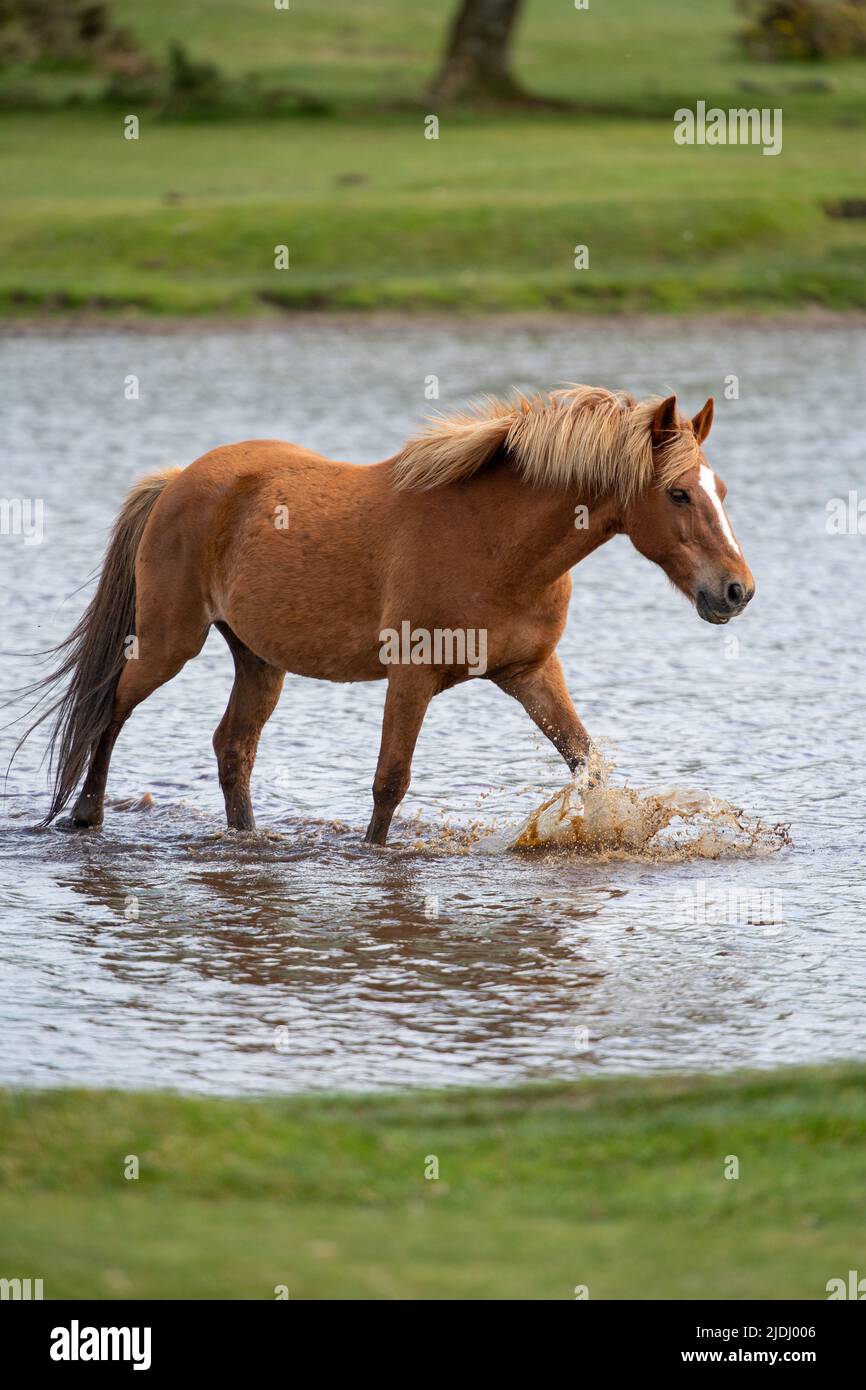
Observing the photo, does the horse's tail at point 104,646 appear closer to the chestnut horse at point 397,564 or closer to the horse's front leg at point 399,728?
the chestnut horse at point 397,564

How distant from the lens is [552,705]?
26.9 feet

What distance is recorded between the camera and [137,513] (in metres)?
9.10

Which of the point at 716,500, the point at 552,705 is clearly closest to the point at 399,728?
the point at 552,705

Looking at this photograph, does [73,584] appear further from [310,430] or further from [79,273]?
[79,273]

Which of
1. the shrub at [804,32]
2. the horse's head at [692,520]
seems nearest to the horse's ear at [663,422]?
the horse's head at [692,520]

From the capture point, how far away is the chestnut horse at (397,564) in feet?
24.9

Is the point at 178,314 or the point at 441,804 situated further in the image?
the point at 178,314

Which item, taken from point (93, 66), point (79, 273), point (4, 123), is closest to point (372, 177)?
point (79, 273)

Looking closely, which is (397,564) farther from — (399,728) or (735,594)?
(735,594)

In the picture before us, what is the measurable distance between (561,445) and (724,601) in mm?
889

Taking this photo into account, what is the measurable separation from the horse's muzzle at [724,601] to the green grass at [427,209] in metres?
17.8

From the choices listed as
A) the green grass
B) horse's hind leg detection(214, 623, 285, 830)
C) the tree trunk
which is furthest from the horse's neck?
the tree trunk
